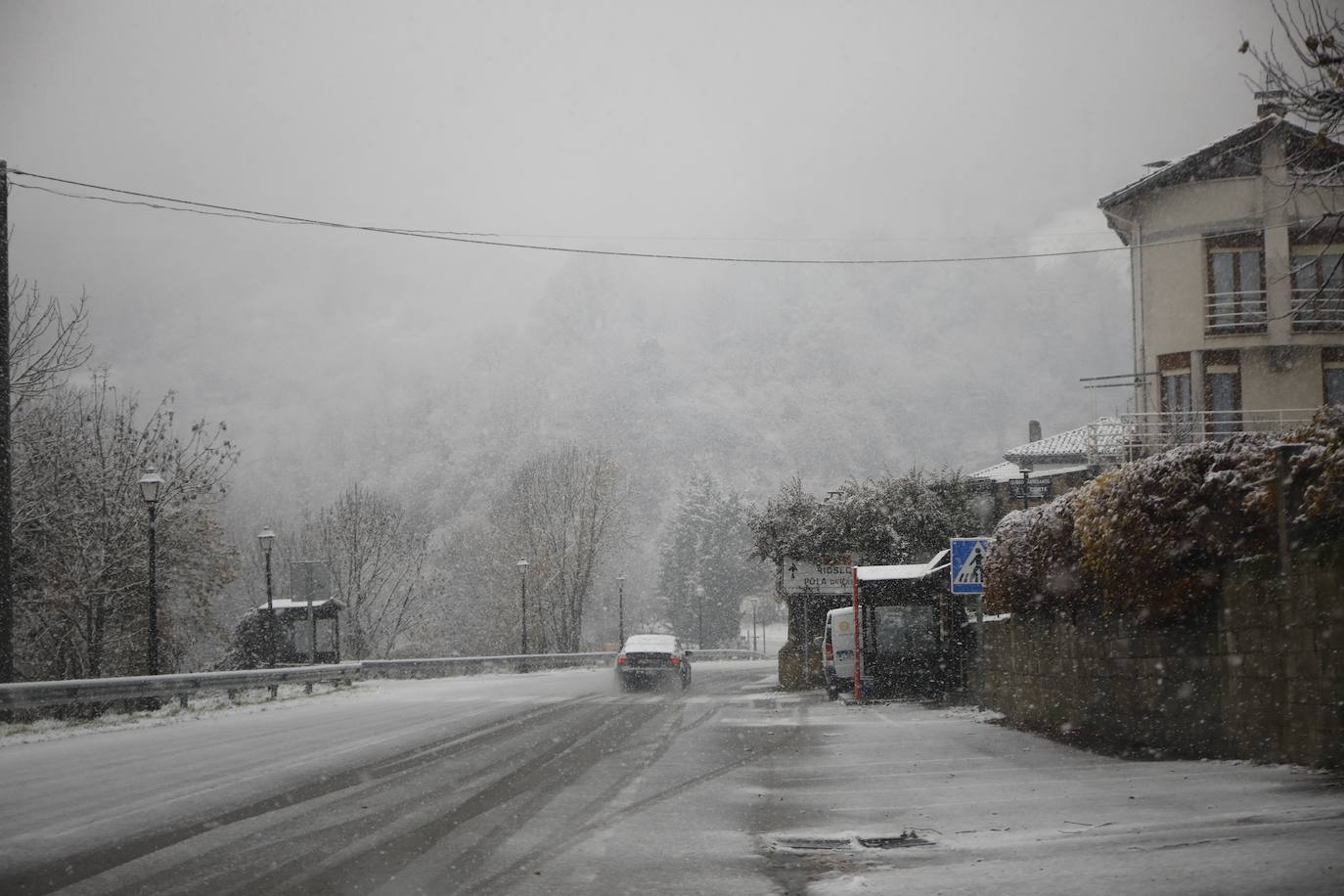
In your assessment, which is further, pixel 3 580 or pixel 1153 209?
pixel 1153 209

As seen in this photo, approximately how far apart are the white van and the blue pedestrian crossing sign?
356 inches

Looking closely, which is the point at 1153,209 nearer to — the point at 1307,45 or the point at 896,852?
the point at 1307,45

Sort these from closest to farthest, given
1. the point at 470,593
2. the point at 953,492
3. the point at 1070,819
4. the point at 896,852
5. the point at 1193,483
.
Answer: the point at 896,852
the point at 1070,819
the point at 1193,483
the point at 953,492
the point at 470,593

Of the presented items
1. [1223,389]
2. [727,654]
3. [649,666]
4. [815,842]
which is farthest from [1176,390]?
[727,654]

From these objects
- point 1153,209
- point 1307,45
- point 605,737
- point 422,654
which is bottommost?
point 422,654

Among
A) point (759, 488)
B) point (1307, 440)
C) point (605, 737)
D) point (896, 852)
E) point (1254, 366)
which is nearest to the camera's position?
point (896, 852)

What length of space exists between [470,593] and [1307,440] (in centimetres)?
8751

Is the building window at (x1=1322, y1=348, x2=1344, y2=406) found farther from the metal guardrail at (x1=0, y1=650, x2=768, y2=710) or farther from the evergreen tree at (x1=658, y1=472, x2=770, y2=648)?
the evergreen tree at (x1=658, y1=472, x2=770, y2=648)

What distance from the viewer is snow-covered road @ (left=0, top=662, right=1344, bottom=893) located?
6883 mm

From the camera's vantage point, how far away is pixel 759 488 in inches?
7352

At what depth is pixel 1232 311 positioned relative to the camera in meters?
34.0

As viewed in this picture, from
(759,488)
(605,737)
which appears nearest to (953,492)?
(605,737)

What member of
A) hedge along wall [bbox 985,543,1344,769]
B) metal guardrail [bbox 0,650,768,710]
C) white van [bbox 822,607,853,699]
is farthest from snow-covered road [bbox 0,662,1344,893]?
Result: white van [bbox 822,607,853,699]

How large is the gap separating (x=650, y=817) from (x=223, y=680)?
62.6 ft
